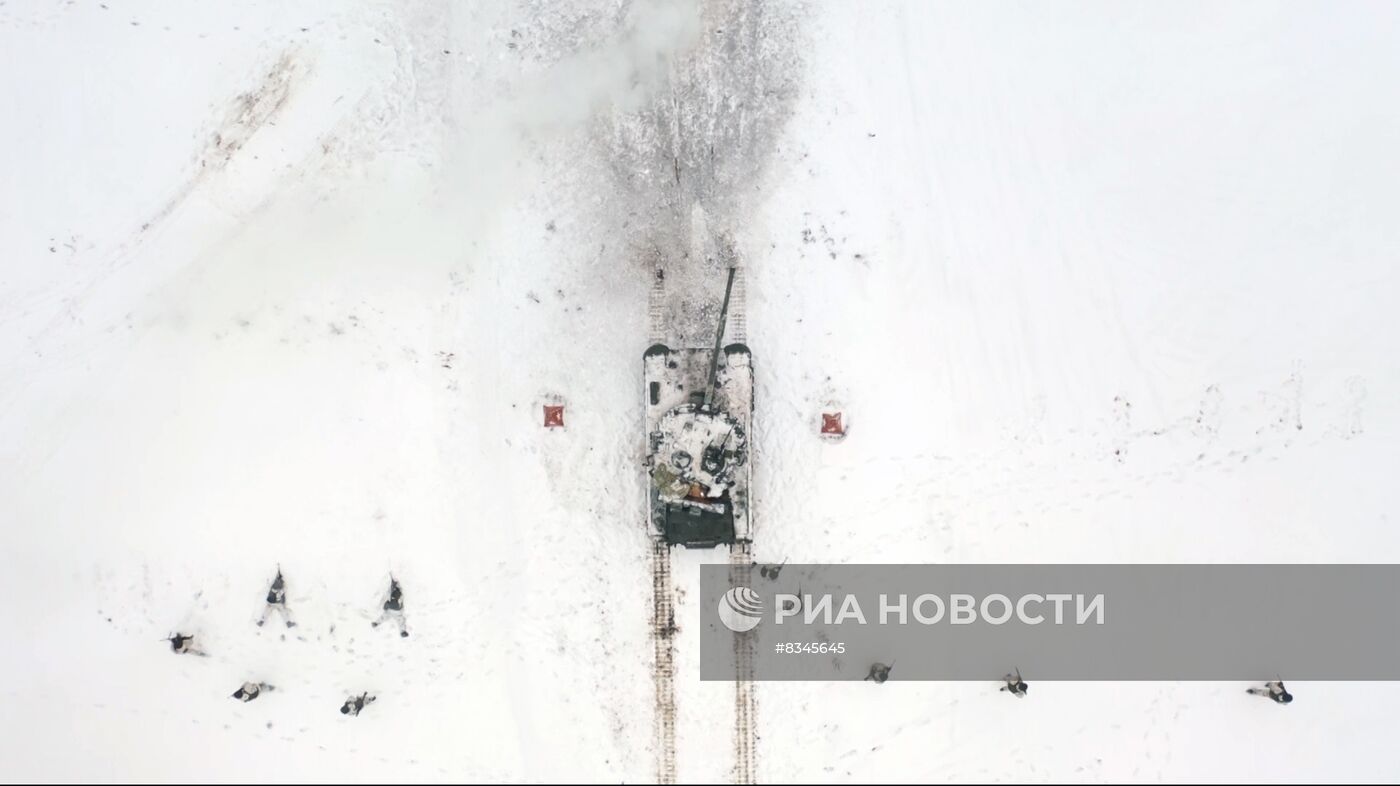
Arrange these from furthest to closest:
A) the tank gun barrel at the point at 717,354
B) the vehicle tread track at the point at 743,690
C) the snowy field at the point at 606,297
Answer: the vehicle tread track at the point at 743,690
the snowy field at the point at 606,297
the tank gun barrel at the point at 717,354

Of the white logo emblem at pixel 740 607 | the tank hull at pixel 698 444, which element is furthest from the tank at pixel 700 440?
the white logo emblem at pixel 740 607

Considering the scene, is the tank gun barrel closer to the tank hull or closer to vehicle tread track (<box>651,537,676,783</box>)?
the tank hull

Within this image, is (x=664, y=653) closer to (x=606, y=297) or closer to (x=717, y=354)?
(x=717, y=354)

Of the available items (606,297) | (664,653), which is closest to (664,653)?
(664,653)

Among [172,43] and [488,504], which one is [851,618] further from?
[172,43]

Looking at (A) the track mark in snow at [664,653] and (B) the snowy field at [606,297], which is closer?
(B) the snowy field at [606,297]

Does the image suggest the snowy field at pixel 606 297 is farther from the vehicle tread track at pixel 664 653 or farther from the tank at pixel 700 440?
the tank at pixel 700 440

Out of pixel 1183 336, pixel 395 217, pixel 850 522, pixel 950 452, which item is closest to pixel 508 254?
pixel 395 217
